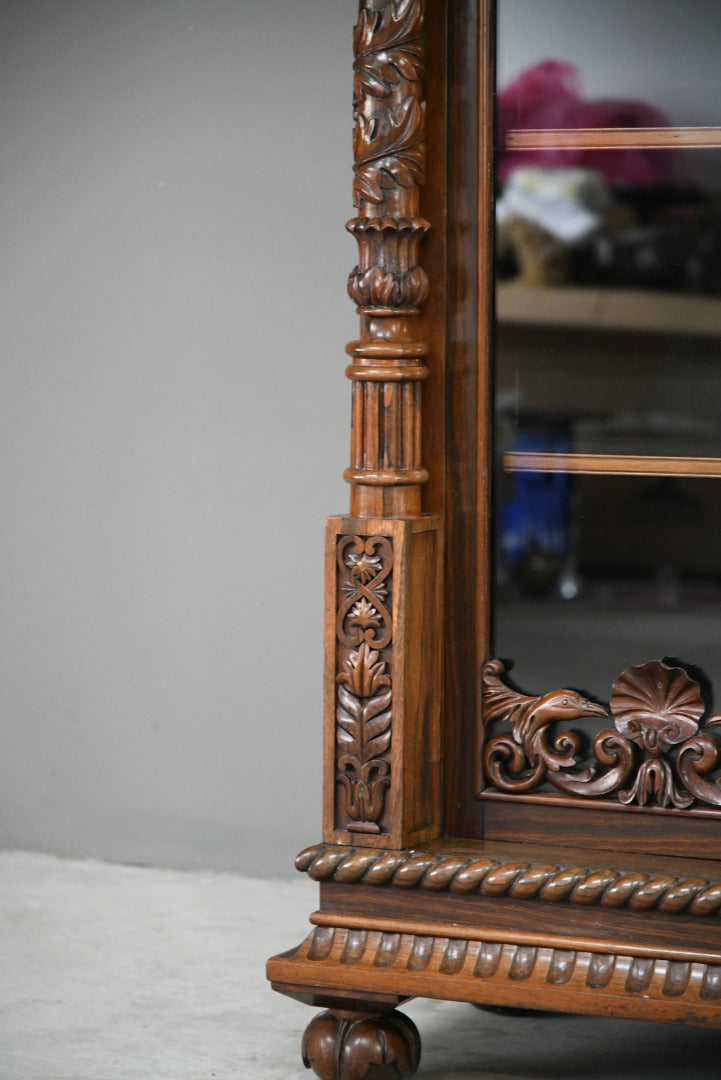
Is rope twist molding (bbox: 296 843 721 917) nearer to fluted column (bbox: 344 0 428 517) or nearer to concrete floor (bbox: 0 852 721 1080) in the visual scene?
concrete floor (bbox: 0 852 721 1080)

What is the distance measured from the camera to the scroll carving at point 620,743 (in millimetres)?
2057

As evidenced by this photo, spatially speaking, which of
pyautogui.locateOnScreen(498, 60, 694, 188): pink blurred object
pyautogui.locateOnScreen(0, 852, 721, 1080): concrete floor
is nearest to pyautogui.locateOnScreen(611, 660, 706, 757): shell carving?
pyautogui.locateOnScreen(0, 852, 721, 1080): concrete floor

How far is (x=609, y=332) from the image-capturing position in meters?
2.08

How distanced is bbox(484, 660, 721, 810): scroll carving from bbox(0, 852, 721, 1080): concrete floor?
0.44m

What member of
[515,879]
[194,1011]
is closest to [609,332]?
[515,879]

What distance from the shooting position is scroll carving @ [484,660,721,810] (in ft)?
6.75

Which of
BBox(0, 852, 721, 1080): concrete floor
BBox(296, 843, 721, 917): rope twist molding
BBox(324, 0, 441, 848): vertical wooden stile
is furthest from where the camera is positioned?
BBox(0, 852, 721, 1080): concrete floor

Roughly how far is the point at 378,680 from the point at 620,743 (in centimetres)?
33

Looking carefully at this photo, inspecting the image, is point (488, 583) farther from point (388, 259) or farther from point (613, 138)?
point (613, 138)

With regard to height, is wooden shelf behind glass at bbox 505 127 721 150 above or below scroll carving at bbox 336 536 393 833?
above

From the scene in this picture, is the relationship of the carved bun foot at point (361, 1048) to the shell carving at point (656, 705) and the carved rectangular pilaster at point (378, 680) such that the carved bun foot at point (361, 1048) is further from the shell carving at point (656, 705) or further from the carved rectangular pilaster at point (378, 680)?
the shell carving at point (656, 705)

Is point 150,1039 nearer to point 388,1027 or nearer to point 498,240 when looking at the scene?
point 388,1027

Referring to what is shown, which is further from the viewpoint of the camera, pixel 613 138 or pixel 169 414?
pixel 169 414

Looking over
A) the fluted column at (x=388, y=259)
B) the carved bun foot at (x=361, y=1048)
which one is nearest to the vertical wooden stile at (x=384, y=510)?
the fluted column at (x=388, y=259)
